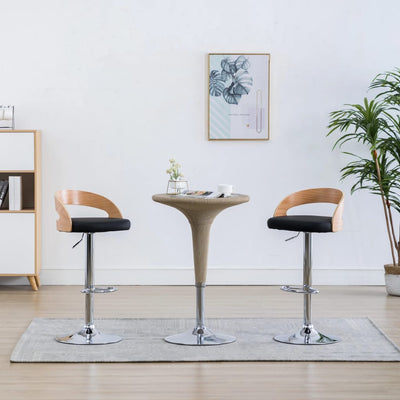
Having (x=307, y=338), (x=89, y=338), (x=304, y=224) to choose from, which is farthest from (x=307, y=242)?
(x=89, y=338)

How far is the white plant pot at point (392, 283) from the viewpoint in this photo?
5879 millimetres

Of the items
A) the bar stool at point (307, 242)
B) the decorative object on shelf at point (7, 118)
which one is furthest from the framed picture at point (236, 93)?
the bar stool at point (307, 242)

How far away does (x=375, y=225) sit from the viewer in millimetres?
6379

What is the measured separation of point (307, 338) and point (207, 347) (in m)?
0.62

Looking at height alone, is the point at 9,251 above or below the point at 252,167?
below

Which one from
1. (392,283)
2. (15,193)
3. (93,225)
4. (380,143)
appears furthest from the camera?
(380,143)

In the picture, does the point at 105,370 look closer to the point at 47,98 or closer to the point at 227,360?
the point at 227,360

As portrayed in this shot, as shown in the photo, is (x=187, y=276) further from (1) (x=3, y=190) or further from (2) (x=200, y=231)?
(2) (x=200, y=231)

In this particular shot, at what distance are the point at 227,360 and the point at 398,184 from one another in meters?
2.76

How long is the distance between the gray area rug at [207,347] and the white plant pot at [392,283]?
97 centimetres

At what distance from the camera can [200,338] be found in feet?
14.4

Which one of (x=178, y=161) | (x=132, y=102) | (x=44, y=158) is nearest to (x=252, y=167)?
(x=178, y=161)

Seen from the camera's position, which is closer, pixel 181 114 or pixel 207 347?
pixel 207 347

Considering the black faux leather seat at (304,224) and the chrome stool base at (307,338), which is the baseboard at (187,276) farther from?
the black faux leather seat at (304,224)
